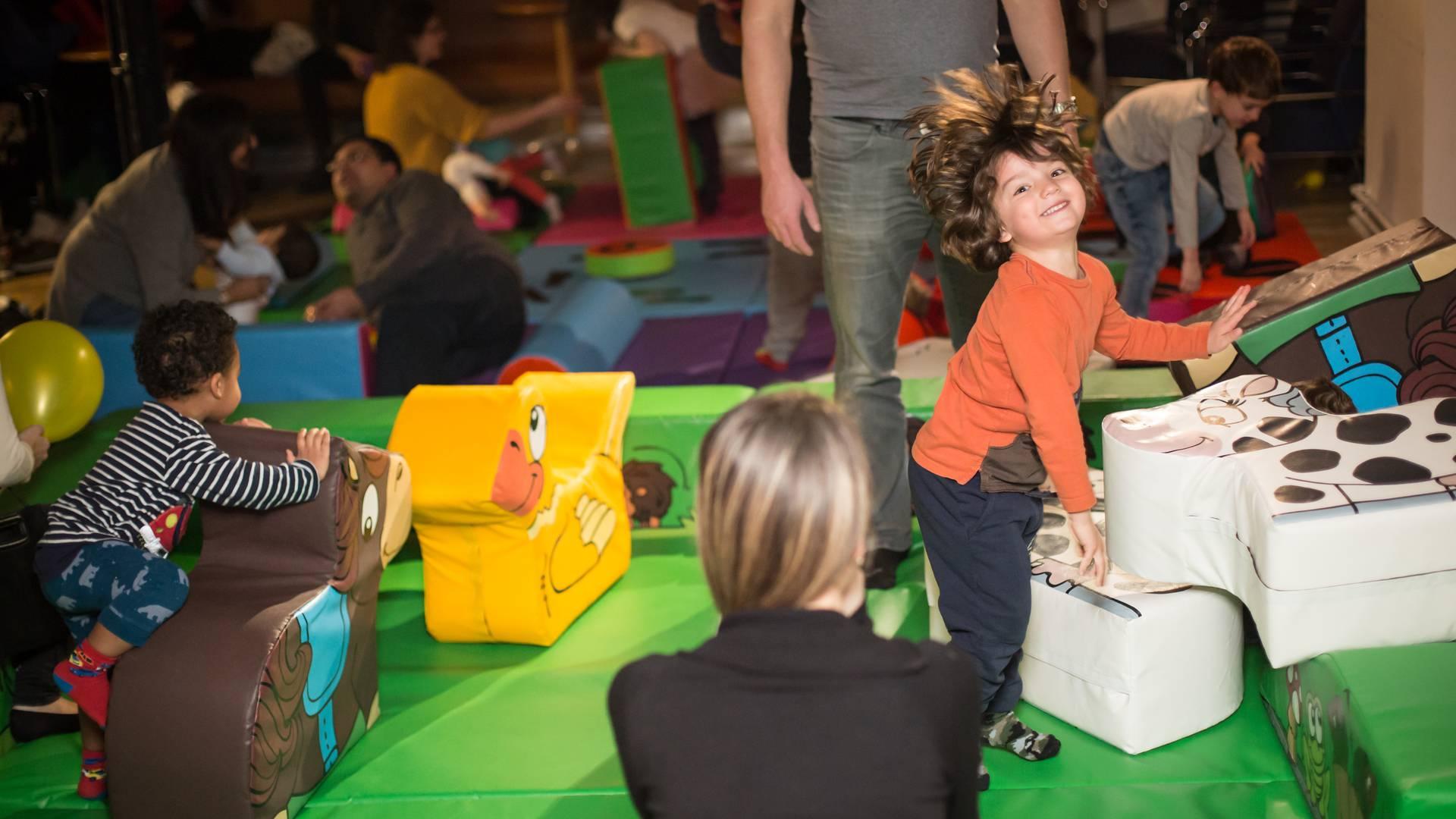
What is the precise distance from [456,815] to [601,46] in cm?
1011

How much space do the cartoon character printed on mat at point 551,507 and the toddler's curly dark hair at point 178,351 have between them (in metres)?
0.58

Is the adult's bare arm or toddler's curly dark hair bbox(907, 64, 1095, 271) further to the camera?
the adult's bare arm

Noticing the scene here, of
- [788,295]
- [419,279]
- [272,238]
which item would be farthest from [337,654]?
[272,238]

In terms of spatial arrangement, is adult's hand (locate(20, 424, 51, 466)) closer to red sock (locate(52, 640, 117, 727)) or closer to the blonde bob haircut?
red sock (locate(52, 640, 117, 727))

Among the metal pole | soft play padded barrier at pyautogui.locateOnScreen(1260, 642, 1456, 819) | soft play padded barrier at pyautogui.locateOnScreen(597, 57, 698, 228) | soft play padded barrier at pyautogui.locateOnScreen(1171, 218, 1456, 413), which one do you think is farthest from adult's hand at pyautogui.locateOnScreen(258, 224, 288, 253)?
soft play padded barrier at pyautogui.locateOnScreen(1260, 642, 1456, 819)

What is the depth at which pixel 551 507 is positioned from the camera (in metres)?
→ 2.94

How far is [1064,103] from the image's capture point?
2371 mm

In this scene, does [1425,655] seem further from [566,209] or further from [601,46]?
[601,46]

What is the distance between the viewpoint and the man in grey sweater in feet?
14.0

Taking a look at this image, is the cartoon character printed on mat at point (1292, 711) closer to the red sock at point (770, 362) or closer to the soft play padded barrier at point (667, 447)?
the soft play padded barrier at point (667, 447)

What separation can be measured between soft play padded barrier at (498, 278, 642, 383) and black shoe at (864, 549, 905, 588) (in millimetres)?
1141

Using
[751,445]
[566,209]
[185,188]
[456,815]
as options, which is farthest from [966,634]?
[566,209]

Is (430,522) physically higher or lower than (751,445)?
lower

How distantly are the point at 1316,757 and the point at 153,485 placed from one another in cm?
199
